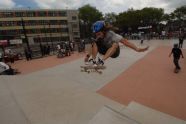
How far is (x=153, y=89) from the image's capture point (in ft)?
26.8

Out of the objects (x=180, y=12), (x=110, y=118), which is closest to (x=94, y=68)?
(x=110, y=118)

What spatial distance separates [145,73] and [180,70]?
7.36 ft

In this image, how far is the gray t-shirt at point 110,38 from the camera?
11.4 feet

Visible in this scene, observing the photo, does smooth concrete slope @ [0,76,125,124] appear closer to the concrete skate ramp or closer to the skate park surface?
the skate park surface

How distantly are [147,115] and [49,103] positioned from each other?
3615 millimetres

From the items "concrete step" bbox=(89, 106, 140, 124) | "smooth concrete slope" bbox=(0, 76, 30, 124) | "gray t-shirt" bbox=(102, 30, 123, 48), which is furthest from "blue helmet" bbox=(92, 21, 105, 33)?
"smooth concrete slope" bbox=(0, 76, 30, 124)

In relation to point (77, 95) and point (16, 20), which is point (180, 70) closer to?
point (77, 95)

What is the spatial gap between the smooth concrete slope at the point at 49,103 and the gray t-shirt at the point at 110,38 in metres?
2.78

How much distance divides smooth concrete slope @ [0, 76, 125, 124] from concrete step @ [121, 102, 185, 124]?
525 millimetres

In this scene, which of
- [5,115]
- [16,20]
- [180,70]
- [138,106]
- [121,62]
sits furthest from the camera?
[16,20]

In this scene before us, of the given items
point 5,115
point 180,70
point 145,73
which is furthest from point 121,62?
point 5,115

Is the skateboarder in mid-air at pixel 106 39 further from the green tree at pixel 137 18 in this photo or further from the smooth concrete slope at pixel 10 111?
the green tree at pixel 137 18

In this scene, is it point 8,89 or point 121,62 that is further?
point 121,62

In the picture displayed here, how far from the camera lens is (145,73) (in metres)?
11.0
